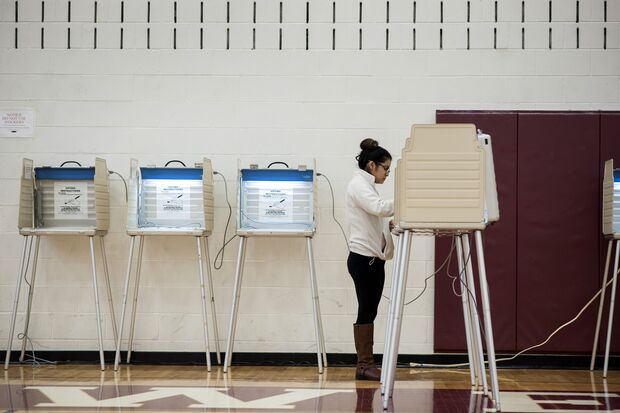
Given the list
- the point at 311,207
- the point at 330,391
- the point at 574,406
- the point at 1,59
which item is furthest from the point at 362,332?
the point at 1,59

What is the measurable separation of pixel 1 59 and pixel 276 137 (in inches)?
82.6

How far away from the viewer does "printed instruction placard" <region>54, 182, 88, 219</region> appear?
5.82 m

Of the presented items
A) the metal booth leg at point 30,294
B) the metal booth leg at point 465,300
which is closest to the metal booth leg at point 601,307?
the metal booth leg at point 465,300

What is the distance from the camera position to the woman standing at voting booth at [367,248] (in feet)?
16.9

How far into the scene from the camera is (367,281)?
5160 millimetres

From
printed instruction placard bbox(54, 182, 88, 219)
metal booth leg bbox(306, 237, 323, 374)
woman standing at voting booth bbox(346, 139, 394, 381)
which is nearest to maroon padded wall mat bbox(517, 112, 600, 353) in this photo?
woman standing at voting booth bbox(346, 139, 394, 381)

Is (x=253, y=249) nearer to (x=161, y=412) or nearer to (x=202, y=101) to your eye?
(x=202, y=101)

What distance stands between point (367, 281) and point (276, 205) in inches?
36.3

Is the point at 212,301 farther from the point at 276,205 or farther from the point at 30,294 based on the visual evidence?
the point at 30,294

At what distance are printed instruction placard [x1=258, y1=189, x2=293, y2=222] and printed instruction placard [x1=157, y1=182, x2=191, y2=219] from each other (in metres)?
0.51

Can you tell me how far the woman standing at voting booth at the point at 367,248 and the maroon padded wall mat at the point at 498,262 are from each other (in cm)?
85

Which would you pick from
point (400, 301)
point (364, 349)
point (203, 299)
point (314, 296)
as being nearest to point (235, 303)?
point (203, 299)

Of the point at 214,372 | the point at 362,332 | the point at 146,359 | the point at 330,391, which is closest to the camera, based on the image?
the point at 330,391

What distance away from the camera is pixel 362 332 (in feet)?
17.1
